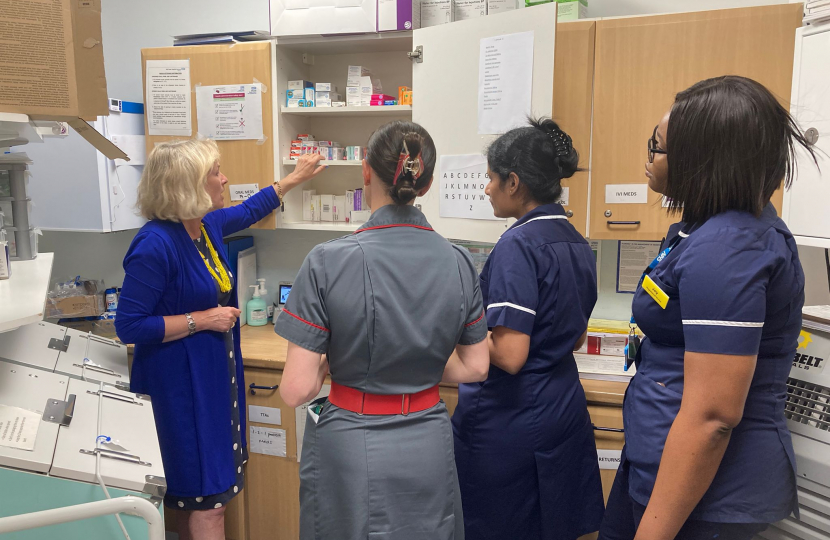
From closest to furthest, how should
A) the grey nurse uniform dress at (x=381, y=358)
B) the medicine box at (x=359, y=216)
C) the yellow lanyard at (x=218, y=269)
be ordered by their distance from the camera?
the grey nurse uniform dress at (x=381, y=358) → the yellow lanyard at (x=218, y=269) → the medicine box at (x=359, y=216)

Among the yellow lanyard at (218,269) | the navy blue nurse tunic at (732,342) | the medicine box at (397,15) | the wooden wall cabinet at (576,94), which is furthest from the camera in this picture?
the medicine box at (397,15)

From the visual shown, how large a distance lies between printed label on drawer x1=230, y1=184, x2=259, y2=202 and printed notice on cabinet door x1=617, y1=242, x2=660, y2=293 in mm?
1556

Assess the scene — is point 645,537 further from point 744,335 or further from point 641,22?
point 641,22

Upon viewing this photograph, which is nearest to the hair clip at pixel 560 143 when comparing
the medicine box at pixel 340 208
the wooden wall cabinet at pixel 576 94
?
the wooden wall cabinet at pixel 576 94

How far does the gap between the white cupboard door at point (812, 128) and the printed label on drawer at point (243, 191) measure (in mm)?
1940

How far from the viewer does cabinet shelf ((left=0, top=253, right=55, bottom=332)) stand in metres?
1.31

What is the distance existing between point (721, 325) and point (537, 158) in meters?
0.77

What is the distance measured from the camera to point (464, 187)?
2.15 meters

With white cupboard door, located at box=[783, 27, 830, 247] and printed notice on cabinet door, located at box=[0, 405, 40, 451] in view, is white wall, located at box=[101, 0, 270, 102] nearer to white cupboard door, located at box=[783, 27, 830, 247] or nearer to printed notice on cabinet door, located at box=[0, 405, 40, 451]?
printed notice on cabinet door, located at box=[0, 405, 40, 451]

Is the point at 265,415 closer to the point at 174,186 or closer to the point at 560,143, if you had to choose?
the point at 174,186

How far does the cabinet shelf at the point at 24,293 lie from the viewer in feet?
4.28

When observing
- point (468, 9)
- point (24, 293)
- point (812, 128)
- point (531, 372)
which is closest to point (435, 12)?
point (468, 9)

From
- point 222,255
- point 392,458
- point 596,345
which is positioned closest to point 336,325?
point 392,458

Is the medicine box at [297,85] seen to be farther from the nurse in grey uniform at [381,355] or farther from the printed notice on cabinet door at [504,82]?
the nurse in grey uniform at [381,355]
